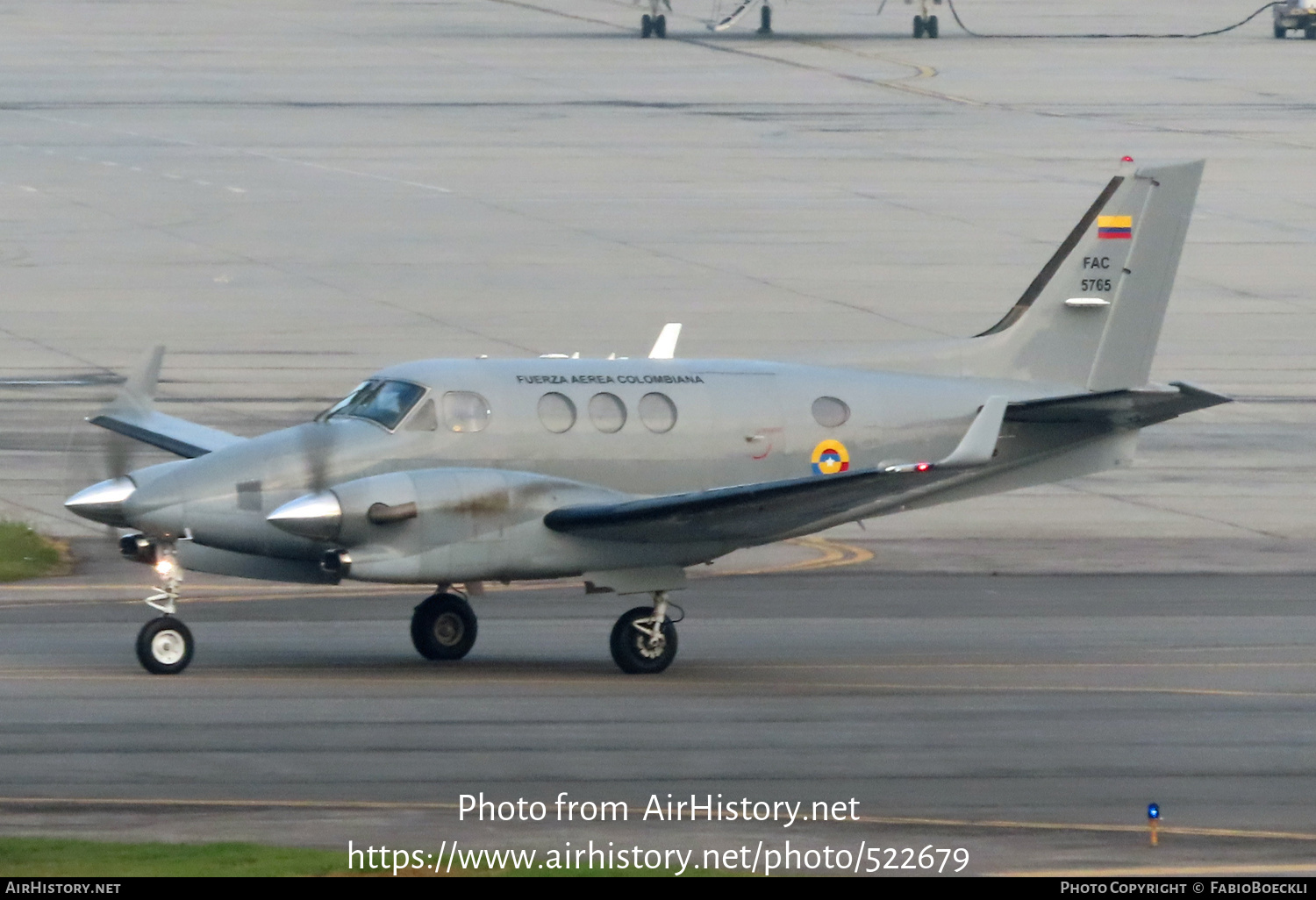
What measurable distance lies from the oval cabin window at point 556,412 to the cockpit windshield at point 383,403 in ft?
3.81

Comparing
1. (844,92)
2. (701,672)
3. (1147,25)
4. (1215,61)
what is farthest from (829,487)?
(1147,25)

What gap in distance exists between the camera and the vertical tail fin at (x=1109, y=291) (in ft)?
71.2

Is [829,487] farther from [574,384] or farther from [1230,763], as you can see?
[1230,763]

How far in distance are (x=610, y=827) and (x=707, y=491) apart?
5538 millimetres

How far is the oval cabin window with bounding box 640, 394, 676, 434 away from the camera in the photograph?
779 inches

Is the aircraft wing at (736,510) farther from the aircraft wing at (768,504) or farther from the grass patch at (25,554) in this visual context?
the grass patch at (25,554)

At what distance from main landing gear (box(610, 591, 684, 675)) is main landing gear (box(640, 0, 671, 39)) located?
6324 cm

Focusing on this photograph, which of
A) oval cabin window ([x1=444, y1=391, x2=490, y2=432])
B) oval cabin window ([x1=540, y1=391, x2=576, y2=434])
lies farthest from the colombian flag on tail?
oval cabin window ([x1=444, y1=391, x2=490, y2=432])

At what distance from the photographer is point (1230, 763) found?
15.8 metres

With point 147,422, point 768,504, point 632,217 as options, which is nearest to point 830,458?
point 768,504

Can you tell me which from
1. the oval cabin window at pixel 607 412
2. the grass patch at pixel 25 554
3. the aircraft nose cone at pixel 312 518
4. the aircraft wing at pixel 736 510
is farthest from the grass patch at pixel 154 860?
the grass patch at pixel 25 554

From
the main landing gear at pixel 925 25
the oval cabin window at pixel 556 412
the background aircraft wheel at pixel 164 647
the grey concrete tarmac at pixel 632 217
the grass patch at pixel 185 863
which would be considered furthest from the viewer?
the main landing gear at pixel 925 25

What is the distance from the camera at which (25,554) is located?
81.8 feet

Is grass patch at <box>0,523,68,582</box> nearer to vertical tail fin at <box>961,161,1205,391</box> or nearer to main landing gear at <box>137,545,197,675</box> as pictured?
main landing gear at <box>137,545,197,675</box>
